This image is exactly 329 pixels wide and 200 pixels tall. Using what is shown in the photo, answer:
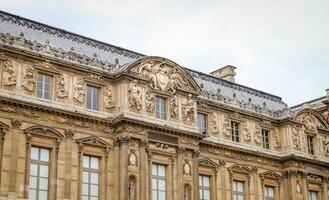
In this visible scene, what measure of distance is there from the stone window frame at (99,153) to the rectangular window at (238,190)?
10.3 metres

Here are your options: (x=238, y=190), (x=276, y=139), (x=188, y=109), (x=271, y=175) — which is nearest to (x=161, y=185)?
(x=188, y=109)

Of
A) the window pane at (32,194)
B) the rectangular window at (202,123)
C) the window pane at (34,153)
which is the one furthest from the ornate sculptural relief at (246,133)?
the window pane at (32,194)

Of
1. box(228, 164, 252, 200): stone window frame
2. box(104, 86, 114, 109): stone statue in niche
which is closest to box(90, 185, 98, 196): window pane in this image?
box(104, 86, 114, 109): stone statue in niche

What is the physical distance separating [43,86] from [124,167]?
6.14 m

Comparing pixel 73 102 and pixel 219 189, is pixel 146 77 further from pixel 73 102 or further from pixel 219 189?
pixel 219 189

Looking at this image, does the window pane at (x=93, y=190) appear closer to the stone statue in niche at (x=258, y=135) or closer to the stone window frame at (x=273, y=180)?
the stone window frame at (x=273, y=180)

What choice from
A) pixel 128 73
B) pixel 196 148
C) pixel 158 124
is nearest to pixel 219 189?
pixel 196 148

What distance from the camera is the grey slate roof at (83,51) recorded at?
32375mm

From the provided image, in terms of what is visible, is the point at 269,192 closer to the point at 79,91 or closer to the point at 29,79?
the point at 79,91

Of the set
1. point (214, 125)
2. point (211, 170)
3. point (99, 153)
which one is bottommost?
point (211, 170)

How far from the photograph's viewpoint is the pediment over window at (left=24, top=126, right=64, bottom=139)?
3064cm

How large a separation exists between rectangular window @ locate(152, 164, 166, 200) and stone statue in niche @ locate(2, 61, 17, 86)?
9.37 metres

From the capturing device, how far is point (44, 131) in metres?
31.1

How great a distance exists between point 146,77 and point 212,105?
21.3ft
